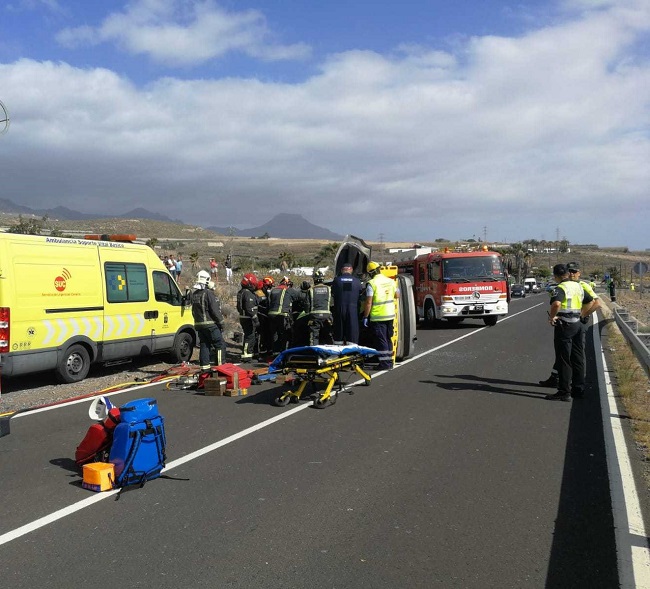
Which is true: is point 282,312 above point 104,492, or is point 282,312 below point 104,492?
above

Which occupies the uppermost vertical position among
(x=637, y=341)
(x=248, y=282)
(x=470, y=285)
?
(x=248, y=282)

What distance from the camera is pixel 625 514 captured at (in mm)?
4699

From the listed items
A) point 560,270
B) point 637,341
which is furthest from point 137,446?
point 637,341

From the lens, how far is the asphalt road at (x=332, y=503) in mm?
3828

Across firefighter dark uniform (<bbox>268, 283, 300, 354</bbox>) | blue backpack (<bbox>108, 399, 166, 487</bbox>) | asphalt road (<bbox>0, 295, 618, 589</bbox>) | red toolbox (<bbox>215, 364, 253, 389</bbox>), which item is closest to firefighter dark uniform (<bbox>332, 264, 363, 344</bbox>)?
firefighter dark uniform (<bbox>268, 283, 300, 354</bbox>)

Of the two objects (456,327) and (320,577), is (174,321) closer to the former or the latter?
(320,577)

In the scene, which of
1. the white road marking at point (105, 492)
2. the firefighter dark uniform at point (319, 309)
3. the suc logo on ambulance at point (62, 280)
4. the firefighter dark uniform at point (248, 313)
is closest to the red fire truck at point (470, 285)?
the firefighter dark uniform at point (248, 313)

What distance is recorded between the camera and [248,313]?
13.3m

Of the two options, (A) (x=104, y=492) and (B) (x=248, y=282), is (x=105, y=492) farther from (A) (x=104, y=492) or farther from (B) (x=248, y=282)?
(B) (x=248, y=282)

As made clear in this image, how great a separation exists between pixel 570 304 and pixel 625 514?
4798mm

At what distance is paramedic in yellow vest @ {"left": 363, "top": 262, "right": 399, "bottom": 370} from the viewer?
11.2 metres

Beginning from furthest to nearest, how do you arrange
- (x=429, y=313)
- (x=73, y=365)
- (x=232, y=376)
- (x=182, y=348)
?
(x=429, y=313), (x=182, y=348), (x=73, y=365), (x=232, y=376)

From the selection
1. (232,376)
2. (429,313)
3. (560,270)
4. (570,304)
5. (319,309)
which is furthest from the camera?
(429,313)

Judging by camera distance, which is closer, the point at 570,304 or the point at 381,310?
the point at 570,304
